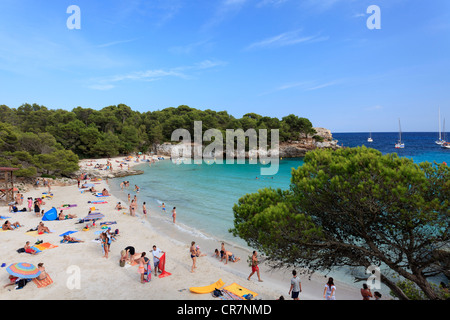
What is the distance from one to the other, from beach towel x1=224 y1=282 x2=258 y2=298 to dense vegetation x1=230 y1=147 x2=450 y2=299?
6.83 ft

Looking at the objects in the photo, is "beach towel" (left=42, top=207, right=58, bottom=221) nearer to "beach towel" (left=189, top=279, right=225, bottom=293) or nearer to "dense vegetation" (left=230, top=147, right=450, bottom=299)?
"beach towel" (left=189, top=279, right=225, bottom=293)

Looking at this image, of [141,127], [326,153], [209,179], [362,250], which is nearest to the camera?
[362,250]

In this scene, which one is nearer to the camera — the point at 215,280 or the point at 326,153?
the point at 326,153

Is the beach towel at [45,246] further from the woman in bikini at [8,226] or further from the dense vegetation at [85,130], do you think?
the dense vegetation at [85,130]

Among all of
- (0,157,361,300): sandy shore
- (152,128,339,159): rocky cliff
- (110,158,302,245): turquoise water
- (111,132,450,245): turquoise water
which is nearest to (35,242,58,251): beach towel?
(0,157,361,300): sandy shore

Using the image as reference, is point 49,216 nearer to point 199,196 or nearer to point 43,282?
point 43,282

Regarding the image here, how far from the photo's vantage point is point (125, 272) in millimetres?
10484

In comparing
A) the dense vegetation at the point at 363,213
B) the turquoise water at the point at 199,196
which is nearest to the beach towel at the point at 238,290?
the dense vegetation at the point at 363,213
